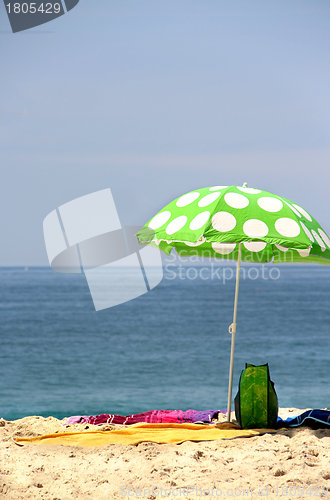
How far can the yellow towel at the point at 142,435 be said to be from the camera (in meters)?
4.74

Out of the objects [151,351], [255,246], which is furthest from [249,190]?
[151,351]

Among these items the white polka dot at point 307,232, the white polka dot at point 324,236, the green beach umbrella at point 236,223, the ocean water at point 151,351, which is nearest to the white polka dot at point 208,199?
the green beach umbrella at point 236,223

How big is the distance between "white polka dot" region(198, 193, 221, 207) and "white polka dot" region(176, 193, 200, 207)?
5.1 inches

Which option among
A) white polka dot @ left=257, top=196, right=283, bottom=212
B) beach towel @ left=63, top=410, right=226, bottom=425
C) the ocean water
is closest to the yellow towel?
beach towel @ left=63, top=410, right=226, bottom=425

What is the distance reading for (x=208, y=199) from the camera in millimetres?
4961

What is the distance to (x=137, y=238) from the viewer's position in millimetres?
5246

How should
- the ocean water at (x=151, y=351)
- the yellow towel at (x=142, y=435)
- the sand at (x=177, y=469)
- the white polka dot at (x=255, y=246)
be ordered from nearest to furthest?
the sand at (x=177, y=469) → the yellow towel at (x=142, y=435) → the white polka dot at (x=255, y=246) → the ocean water at (x=151, y=351)

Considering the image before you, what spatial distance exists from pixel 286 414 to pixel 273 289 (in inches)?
2976

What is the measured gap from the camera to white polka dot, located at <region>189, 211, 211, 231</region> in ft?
15.4

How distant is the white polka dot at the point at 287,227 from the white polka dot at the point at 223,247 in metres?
1.09

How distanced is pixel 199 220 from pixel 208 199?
0.30 metres

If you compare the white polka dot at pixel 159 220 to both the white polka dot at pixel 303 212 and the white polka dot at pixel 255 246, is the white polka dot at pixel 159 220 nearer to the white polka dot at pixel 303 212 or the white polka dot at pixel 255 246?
the white polka dot at pixel 255 246

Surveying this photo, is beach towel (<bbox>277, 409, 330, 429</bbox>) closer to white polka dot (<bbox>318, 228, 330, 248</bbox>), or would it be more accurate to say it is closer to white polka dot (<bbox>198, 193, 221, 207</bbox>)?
white polka dot (<bbox>318, 228, 330, 248</bbox>)

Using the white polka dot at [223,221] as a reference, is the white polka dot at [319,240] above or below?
below
